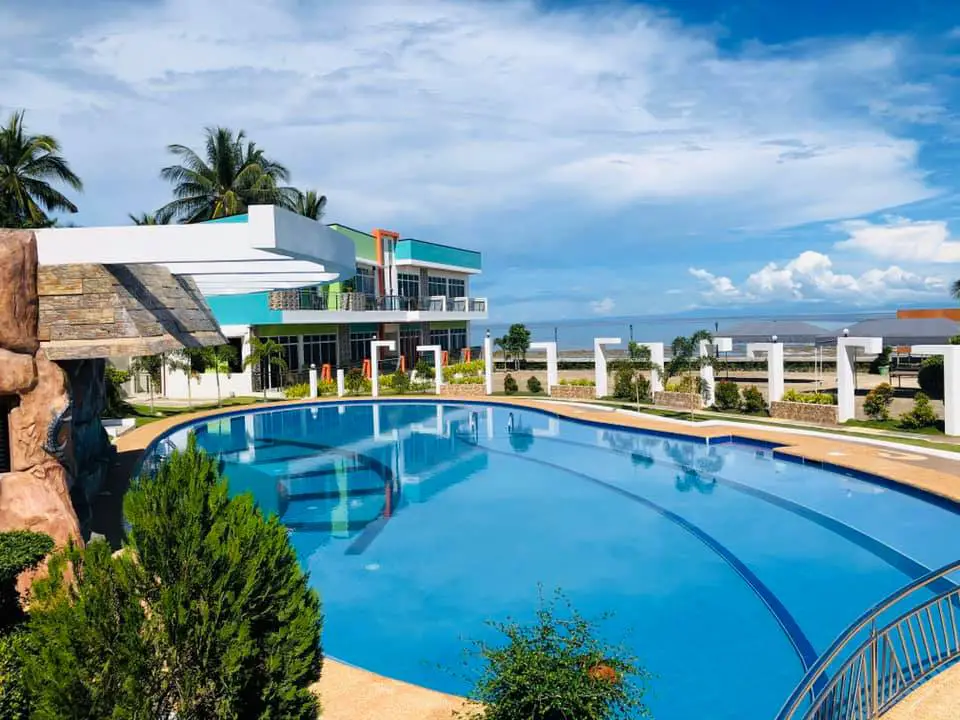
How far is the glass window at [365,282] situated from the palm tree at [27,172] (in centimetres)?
1319

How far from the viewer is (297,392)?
29812mm

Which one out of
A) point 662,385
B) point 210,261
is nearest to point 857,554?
point 210,261

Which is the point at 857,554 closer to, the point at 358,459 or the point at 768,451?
the point at 768,451

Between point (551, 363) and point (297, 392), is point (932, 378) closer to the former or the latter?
point (551, 363)

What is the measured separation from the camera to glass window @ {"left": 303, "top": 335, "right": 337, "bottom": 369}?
112ft

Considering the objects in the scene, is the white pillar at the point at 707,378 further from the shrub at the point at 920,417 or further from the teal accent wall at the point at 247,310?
the teal accent wall at the point at 247,310

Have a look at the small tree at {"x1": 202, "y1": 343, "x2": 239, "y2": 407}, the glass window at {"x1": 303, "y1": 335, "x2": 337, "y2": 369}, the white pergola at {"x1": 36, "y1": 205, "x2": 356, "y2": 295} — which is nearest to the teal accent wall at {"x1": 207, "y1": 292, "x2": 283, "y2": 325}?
the small tree at {"x1": 202, "y1": 343, "x2": 239, "y2": 407}

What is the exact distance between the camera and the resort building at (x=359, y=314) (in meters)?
30.2

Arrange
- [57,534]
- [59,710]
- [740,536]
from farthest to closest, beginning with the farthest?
[740,536]
[57,534]
[59,710]

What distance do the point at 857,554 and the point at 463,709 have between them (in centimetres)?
808

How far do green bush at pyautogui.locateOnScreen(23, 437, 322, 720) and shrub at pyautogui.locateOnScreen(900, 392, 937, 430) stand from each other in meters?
18.5

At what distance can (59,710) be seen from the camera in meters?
4.09

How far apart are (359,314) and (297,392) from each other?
219 inches

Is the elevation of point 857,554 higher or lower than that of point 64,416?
lower
